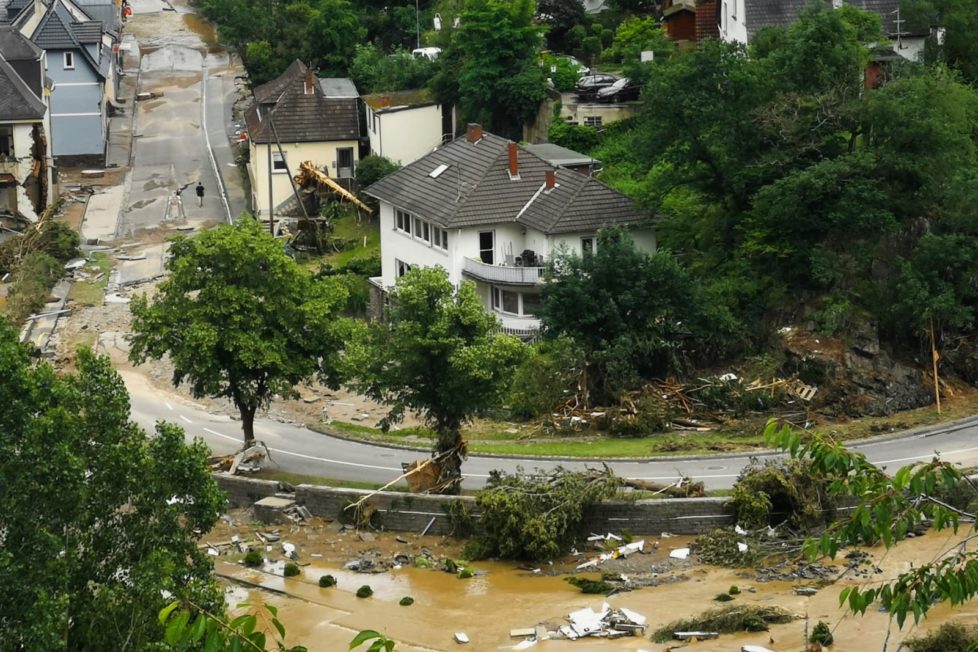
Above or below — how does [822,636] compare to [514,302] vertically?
below

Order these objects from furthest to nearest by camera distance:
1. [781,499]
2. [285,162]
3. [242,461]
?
[285,162] → [242,461] → [781,499]

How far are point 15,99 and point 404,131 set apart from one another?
15.6 m

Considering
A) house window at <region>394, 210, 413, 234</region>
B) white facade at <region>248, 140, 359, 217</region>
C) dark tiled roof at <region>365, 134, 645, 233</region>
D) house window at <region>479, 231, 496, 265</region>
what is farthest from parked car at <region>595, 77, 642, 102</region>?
house window at <region>479, 231, 496, 265</region>

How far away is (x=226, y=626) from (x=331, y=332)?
93.4 ft

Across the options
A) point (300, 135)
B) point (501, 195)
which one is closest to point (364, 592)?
point (501, 195)

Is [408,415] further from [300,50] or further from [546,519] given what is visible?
[300,50]

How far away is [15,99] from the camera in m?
70.8

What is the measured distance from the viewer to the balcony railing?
53656mm

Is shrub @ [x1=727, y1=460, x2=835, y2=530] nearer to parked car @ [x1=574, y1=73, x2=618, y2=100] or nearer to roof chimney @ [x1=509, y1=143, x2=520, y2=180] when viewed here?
roof chimney @ [x1=509, y1=143, x2=520, y2=180]

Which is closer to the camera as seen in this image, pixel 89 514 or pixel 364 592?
pixel 89 514

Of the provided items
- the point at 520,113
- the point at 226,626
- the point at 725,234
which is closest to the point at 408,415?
the point at 725,234

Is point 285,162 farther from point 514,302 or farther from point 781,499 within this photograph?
point 781,499

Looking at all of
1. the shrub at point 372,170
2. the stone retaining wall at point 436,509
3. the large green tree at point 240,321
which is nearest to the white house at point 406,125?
the shrub at point 372,170

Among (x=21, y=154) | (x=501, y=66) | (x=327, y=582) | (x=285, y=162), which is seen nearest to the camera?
(x=327, y=582)
